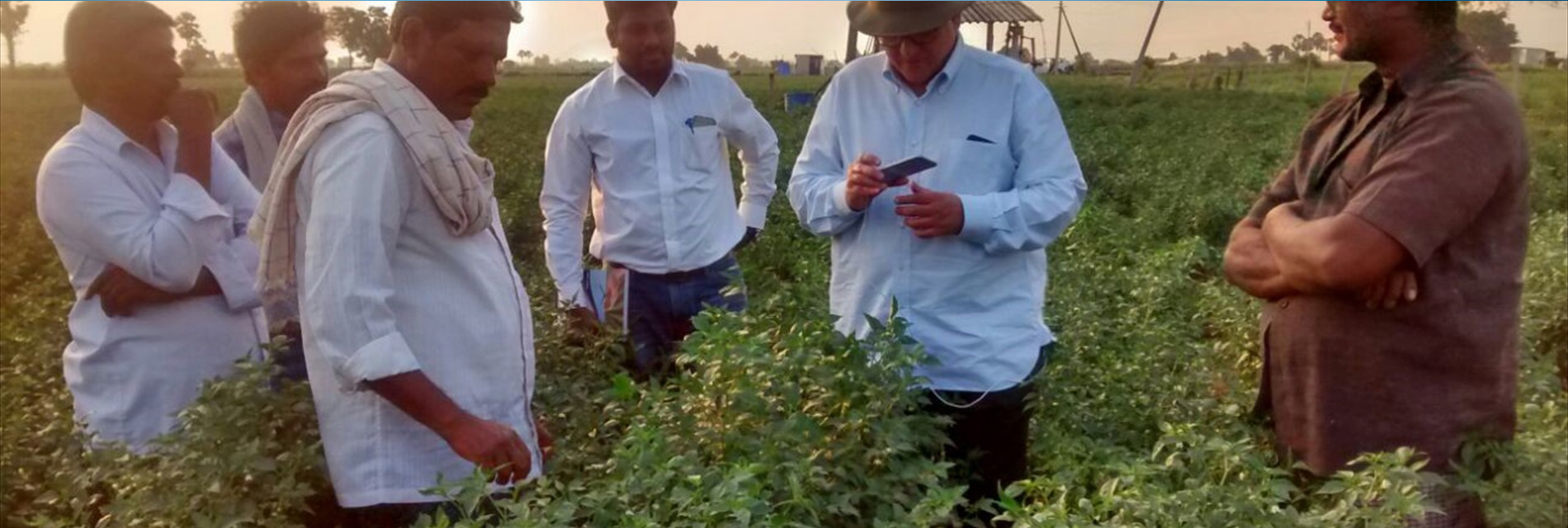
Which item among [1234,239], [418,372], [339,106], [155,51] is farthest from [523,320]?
[1234,239]

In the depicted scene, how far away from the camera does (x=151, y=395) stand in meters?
2.94

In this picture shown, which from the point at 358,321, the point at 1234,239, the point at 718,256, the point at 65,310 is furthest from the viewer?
the point at 65,310

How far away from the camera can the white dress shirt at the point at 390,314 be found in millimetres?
2125

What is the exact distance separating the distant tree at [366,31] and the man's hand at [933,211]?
3.92ft

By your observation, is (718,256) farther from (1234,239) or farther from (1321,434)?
(1321,434)

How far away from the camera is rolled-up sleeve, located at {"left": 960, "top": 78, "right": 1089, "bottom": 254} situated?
2898 mm

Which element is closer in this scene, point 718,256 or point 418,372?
point 418,372

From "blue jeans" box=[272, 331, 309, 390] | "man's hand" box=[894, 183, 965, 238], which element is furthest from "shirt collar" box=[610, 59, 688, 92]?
"man's hand" box=[894, 183, 965, 238]

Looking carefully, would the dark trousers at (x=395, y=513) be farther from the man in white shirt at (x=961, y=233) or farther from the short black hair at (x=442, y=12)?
the man in white shirt at (x=961, y=233)

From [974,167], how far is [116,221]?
6.50 feet

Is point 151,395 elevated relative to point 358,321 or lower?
lower

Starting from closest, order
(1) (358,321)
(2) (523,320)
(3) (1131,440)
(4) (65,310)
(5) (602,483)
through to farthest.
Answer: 1. (1) (358,321)
2. (5) (602,483)
3. (2) (523,320)
4. (3) (1131,440)
5. (4) (65,310)

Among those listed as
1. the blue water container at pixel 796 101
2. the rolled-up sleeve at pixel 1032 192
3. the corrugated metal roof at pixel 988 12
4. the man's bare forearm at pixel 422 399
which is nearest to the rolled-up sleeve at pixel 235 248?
the man's bare forearm at pixel 422 399

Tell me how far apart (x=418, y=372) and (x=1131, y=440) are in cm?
206
